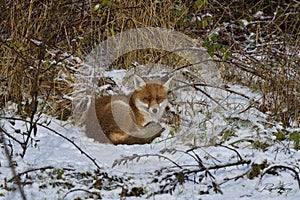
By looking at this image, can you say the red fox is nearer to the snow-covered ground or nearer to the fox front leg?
the fox front leg

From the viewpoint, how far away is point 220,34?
310 inches

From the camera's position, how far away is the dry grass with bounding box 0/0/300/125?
5.13m

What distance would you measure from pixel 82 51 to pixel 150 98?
1339mm

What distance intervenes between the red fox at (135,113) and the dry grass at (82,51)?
1.93ft

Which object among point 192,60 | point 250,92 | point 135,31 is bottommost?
point 250,92

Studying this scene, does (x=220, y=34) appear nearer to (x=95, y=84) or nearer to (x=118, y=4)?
(x=118, y=4)

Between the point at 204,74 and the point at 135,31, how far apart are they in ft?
3.28

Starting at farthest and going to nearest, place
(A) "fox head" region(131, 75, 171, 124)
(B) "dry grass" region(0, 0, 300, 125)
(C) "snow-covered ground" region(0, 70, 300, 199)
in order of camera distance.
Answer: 1. (A) "fox head" region(131, 75, 171, 124)
2. (B) "dry grass" region(0, 0, 300, 125)
3. (C) "snow-covered ground" region(0, 70, 300, 199)

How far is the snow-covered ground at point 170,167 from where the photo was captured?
11.2 ft

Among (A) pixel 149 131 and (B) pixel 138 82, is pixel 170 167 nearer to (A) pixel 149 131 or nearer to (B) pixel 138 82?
(A) pixel 149 131

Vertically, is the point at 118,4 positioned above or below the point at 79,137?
above

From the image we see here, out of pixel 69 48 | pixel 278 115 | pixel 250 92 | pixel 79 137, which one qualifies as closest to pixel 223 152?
pixel 278 115

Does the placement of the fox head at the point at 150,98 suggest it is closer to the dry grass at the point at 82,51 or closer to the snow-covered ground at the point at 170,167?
the snow-covered ground at the point at 170,167

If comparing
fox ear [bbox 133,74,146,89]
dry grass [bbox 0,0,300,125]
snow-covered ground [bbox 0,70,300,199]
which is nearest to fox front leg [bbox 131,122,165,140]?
snow-covered ground [bbox 0,70,300,199]
